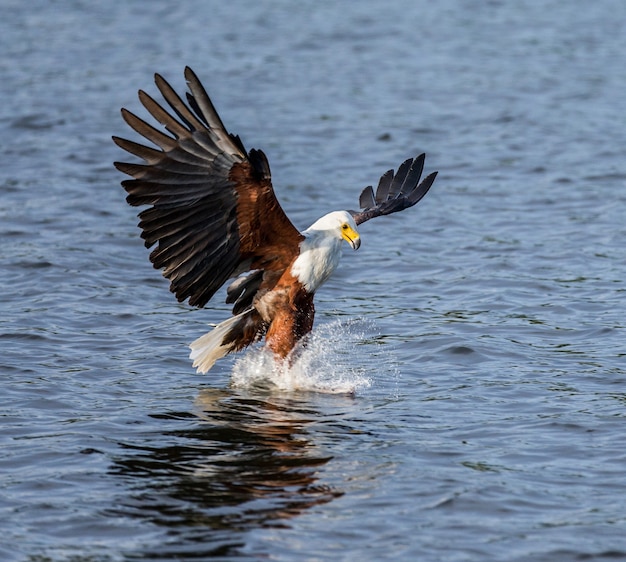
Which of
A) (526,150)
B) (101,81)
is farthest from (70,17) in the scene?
(526,150)

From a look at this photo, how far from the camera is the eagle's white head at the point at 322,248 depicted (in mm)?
6891

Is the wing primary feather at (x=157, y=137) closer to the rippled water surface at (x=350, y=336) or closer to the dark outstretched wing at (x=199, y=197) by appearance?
the dark outstretched wing at (x=199, y=197)

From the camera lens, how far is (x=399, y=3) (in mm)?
20531

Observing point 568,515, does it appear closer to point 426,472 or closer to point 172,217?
point 426,472

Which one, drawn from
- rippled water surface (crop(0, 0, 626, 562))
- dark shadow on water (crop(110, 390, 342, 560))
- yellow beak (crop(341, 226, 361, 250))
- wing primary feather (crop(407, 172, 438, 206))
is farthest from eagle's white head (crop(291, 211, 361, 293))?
wing primary feather (crop(407, 172, 438, 206))

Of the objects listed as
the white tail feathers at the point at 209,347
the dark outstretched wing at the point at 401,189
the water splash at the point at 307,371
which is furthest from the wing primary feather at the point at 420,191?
the white tail feathers at the point at 209,347

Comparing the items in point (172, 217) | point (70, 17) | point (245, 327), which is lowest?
point (245, 327)

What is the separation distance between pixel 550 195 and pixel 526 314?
3.24m

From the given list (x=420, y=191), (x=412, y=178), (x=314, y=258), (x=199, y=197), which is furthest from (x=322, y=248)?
(x=412, y=178)

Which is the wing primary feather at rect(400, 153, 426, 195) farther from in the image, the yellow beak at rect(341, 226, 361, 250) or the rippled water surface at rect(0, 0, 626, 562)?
the yellow beak at rect(341, 226, 361, 250)

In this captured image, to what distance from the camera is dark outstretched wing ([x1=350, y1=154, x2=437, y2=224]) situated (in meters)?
7.88

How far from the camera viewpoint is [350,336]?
26.0 feet

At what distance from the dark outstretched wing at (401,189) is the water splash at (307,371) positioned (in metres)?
0.99

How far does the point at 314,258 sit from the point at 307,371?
0.69 meters
